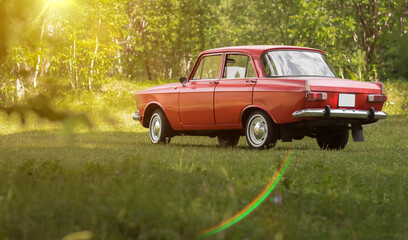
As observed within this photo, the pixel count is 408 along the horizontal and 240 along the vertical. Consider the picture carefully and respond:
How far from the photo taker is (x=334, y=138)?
43.6ft

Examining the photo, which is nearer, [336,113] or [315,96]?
[315,96]

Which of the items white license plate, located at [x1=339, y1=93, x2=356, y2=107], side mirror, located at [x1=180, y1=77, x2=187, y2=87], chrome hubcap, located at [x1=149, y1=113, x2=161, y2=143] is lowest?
chrome hubcap, located at [x1=149, y1=113, x2=161, y2=143]

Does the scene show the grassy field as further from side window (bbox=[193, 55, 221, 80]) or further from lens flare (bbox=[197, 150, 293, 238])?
side window (bbox=[193, 55, 221, 80])

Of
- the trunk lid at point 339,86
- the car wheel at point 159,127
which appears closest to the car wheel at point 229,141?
the car wheel at point 159,127

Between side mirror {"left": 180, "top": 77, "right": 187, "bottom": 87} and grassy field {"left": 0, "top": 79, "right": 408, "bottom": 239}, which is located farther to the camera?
side mirror {"left": 180, "top": 77, "right": 187, "bottom": 87}

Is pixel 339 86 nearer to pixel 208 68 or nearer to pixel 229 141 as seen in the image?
pixel 208 68

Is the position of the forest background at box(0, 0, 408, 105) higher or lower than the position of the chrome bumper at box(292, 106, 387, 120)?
higher

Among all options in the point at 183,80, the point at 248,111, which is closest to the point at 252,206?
the point at 248,111

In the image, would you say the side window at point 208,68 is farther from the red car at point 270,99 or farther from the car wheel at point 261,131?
the car wheel at point 261,131

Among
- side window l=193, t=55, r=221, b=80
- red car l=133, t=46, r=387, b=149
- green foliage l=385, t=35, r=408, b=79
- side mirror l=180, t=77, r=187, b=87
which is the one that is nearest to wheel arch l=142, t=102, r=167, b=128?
red car l=133, t=46, r=387, b=149

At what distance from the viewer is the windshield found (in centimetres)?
1218

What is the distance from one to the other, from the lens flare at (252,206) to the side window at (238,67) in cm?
311

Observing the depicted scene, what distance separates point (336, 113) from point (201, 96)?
2765 millimetres

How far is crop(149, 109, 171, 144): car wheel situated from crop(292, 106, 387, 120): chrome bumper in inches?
144
